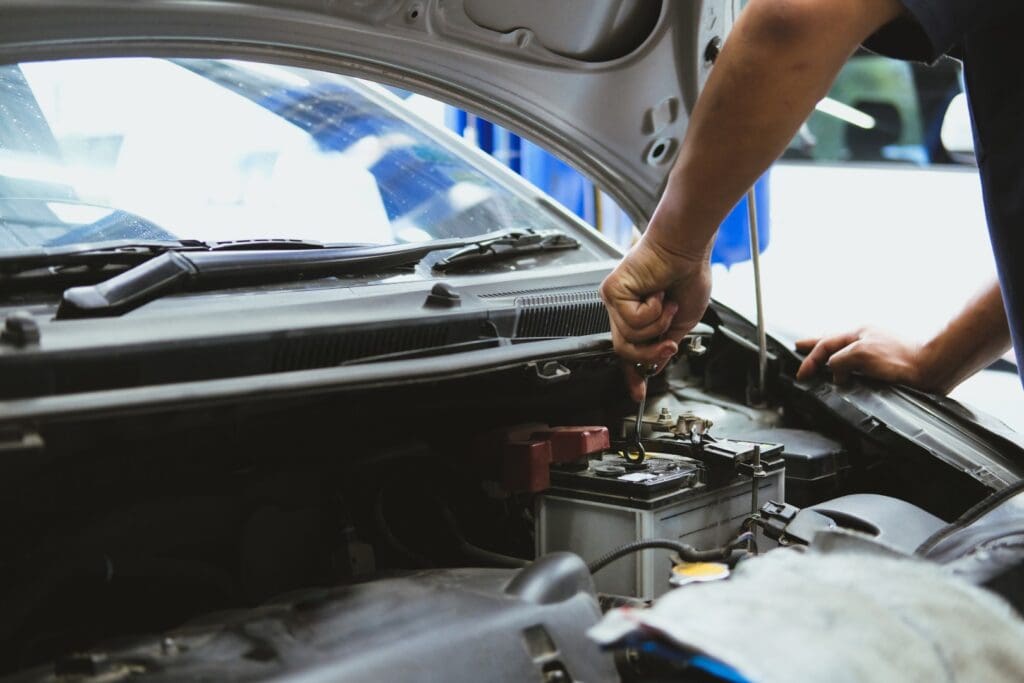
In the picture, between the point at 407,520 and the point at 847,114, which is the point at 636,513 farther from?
the point at 847,114

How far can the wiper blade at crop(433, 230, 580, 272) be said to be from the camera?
5.42 ft

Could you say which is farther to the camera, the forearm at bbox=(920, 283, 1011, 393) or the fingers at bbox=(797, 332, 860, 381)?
the fingers at bbox=(797, 332, 860, 381)

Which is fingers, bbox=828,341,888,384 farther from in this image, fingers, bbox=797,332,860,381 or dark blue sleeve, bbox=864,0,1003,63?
dark blue sleeve, bbox=864,0,1003,63

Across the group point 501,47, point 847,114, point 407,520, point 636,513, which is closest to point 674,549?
point 636,513

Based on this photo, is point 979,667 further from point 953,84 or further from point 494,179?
point 953,84

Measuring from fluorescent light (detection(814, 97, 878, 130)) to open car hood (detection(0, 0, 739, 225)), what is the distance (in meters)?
4.81

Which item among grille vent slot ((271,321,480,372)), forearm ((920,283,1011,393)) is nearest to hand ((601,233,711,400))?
grille vent slot ((271,321,480,372))

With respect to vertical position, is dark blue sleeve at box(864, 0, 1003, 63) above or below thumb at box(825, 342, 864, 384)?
above

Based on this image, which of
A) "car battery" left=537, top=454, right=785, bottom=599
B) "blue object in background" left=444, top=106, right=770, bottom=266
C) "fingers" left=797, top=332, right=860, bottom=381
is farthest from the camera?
"blue object in background" left=444, top=106, right=770, bottom=266

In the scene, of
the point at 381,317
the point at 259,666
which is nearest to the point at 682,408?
the point at 381,317

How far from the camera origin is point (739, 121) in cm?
124

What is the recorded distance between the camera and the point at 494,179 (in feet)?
6.68

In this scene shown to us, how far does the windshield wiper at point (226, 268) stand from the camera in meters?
1.20

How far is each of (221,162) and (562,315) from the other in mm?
625
